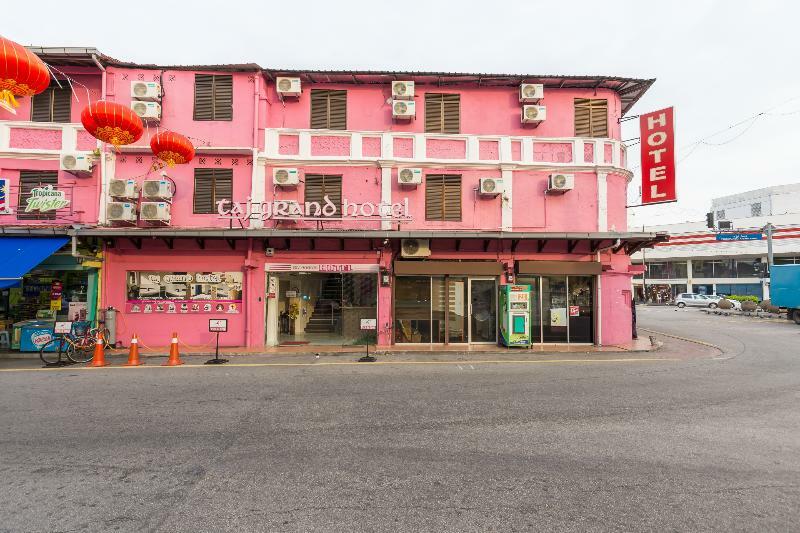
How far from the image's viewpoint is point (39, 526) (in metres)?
3.45

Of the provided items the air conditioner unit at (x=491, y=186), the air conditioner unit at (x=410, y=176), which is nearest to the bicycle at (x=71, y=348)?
the air conditioner unit at (x=410, y=176)

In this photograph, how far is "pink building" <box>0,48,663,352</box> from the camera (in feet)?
44.8

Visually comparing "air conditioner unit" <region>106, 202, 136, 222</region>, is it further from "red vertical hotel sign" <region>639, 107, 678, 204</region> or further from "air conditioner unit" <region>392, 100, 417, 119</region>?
"red vertical hotel sign" <region>639, 107, 678, 204</region>

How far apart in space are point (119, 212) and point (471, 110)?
12.7 meters

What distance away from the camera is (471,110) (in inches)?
587

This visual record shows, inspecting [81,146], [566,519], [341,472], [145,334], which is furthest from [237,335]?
[566,519]

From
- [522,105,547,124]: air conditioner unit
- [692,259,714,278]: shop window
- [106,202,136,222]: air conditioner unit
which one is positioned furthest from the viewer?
[692,259,714,278]: shop window

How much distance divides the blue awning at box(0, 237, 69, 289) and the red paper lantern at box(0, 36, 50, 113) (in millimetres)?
7164

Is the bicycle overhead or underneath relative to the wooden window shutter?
underneath

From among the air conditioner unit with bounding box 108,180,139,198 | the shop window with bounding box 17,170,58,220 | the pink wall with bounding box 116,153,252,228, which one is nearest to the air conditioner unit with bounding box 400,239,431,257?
the pink wall with bounding box 116,153,252,228

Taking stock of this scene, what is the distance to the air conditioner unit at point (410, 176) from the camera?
14.0 meters

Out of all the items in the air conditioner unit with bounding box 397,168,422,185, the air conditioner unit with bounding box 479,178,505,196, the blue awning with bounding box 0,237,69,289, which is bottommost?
the blue awning with bounding box 0,237,69,289

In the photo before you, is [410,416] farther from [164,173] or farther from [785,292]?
[785,292]

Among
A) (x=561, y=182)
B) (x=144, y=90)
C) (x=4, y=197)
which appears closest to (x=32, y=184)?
(x=4, y=197)
